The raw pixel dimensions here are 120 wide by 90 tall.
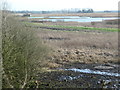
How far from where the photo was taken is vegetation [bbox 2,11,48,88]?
1259 centimetres

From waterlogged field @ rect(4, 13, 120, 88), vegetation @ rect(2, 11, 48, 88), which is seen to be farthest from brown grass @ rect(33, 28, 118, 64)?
vegetation @ rect(2, 11, 48, 88)

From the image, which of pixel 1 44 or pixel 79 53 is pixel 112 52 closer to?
pixel 79 53

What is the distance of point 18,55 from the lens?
13758 mm

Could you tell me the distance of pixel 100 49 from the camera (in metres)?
35.1

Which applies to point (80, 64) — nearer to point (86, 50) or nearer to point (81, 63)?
point (81, 63)

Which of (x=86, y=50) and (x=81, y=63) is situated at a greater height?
(x=86, y=50)

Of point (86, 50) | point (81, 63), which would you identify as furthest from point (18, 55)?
point (86, 50)

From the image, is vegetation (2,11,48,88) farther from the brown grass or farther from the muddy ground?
the brown grass

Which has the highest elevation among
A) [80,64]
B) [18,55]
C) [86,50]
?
[18,55]

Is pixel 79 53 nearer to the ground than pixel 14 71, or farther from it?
nearer to the ground

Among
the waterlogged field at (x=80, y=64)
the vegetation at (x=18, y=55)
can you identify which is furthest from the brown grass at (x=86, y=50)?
the vegetation at (x=18, y=55)

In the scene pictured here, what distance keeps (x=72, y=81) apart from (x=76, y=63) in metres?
8.87

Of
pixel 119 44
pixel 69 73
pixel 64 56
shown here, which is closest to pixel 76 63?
pixel 64 56

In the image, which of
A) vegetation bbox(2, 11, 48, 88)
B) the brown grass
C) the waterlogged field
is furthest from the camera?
the brown grass
